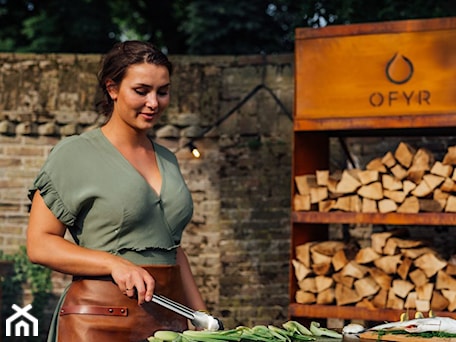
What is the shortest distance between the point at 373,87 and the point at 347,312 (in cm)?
130

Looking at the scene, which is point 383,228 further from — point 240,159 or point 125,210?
point 125,210

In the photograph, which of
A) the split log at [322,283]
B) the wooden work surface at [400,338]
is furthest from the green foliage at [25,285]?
the wooden work surface at [400,338]

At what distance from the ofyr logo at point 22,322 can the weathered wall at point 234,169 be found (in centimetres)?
35

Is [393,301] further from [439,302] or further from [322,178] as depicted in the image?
[322,178]

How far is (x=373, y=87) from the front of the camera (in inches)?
236

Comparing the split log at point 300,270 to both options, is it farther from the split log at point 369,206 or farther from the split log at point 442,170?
the split log at point 442,170

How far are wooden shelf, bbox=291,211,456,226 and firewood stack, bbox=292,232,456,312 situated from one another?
0.25m

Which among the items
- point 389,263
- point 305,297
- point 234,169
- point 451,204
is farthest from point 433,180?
point 234,169

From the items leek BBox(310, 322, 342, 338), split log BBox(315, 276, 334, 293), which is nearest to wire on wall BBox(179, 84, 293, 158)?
split log BBox(315, 276, 334, 293)

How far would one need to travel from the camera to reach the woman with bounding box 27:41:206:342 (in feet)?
10.1

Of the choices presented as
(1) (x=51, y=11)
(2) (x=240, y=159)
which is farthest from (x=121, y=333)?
(1) (x=51, y=11)

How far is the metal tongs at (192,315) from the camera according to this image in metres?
3.02

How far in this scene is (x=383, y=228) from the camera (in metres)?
7.33

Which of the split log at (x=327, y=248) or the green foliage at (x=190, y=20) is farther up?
the green foliage at (x=190, y=20)
